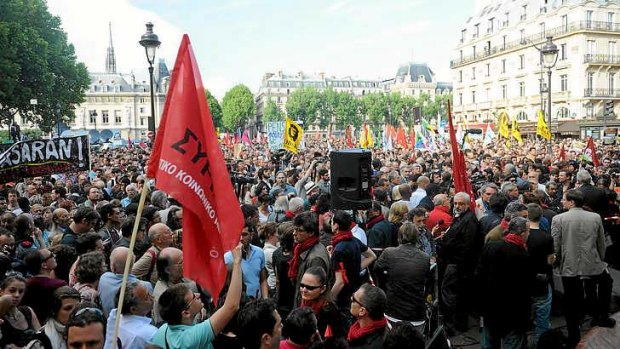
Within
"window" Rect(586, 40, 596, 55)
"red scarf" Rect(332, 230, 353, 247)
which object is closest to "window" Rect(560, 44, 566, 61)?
"window" Rect(586, 40, 596, 55)

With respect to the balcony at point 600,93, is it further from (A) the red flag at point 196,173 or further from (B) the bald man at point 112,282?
(A) the red flag at point 196,173

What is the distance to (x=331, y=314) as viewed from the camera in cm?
427

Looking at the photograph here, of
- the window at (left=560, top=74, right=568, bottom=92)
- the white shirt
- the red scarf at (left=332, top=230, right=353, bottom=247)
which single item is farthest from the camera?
the window at (left=560, top=74, right=568, bottom=92)

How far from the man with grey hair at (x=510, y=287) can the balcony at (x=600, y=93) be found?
55.9 m

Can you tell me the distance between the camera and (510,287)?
5562mm

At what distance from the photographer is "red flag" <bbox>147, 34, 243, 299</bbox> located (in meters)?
3.33

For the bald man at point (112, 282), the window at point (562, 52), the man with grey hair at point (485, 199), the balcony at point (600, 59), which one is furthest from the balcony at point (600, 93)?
the bald man at point (112, 282)

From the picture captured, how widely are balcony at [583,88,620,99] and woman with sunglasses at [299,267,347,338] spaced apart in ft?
190

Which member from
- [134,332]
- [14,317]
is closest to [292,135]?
[14,317]

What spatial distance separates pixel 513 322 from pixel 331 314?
2.30 m

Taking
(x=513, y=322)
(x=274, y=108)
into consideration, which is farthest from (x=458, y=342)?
(x=274, y=108)

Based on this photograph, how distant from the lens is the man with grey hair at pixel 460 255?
6.77m

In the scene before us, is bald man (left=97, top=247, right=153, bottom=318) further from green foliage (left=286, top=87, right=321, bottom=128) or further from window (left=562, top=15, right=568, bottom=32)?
green foliage (left=286, top=87, right=321, bottom=128)

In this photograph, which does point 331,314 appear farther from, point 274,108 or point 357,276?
point 274,108
